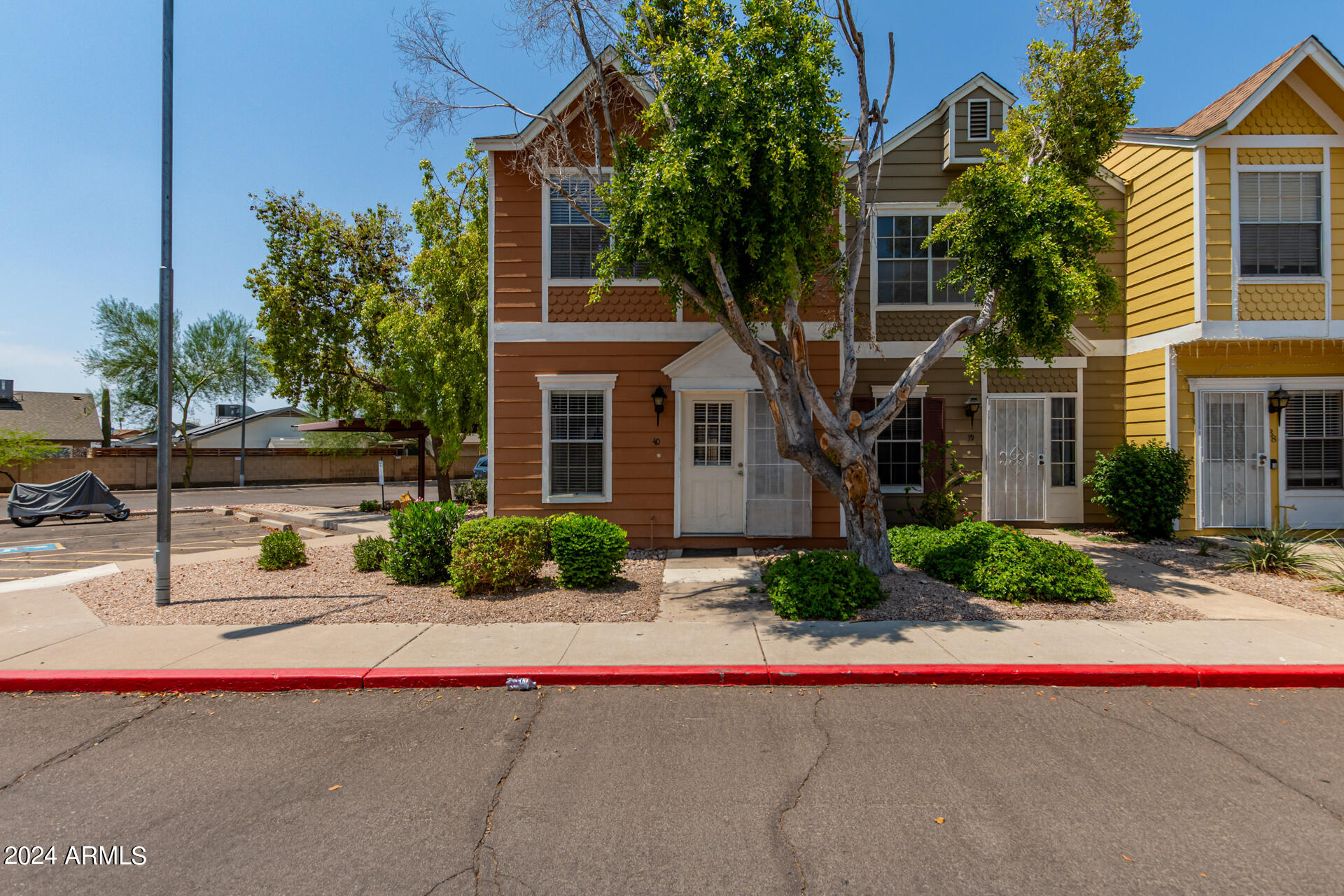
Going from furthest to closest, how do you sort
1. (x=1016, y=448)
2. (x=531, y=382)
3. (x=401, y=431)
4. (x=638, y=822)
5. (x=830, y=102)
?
1. (x=401, y=431)
2. (x=1016, y=448)
3. (x=531, y=382)
4. (x=830, y=102)
5. (x=638, y=822)

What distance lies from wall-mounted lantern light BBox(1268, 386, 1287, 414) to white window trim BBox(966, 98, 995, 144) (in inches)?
255

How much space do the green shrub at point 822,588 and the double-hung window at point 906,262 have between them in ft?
21.3

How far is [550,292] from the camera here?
10.6m

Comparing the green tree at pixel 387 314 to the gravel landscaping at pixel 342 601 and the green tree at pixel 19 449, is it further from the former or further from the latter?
the green tree at pixel 19 449

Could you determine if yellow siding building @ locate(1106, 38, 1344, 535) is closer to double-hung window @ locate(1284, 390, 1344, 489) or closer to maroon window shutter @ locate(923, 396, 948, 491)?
double-hung window @ locate(1284, 390, 1344, 489)

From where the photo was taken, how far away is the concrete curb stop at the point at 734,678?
202 inches

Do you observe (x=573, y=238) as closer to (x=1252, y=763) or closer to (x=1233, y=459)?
(x=1252, y=763)

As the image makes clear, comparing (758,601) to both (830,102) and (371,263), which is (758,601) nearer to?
(830,102)

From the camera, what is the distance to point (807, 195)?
6848mm

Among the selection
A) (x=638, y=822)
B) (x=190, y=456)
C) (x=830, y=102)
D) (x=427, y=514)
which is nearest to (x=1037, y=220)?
(x=830, y=102)

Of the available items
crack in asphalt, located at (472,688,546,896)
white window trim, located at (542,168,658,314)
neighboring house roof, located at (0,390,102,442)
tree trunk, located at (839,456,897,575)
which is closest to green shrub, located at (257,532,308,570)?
white window trim, located at (542,168,658,314)

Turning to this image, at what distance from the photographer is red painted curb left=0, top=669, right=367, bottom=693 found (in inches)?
203

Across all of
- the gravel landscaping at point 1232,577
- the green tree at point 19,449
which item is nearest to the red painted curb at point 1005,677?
the gravel landscaping at point 1232,577

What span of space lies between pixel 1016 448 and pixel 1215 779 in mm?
8977
